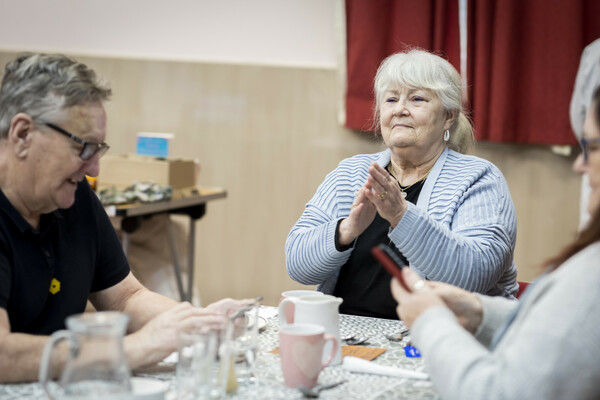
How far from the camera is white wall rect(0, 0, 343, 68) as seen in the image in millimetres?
4621

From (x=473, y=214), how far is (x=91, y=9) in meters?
3.62

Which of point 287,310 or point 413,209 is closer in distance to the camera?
point 287,310

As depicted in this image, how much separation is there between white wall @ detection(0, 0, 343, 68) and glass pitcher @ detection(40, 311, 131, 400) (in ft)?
12.1

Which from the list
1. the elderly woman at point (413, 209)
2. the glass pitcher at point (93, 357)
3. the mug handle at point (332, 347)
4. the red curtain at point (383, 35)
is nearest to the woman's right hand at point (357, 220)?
the elderly woman at point (413, 209)

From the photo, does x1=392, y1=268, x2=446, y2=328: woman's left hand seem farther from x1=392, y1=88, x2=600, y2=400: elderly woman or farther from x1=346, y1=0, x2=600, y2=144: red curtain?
x1=346, y1=0, x2=600, y2=144: red curtain

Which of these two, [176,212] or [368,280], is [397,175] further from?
[176,212]

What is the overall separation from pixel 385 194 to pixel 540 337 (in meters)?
1.01

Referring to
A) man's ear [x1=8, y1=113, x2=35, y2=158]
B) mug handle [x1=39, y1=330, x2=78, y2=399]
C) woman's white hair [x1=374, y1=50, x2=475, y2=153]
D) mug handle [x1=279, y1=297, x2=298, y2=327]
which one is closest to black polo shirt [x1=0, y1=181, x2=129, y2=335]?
man's ear [x1=8, y1=113, x2=35, y2=158]

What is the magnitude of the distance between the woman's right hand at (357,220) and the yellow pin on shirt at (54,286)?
0.87 meters

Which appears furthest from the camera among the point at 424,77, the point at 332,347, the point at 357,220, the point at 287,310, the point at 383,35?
the point at 383,35

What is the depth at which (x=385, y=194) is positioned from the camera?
2006 millimetres

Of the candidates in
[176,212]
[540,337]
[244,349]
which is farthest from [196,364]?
[176,212]

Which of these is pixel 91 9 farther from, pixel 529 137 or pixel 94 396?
pixel 94 396

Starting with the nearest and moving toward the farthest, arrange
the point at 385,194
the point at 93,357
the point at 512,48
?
the point at 93,357 < the point at 385,194 < the point at 512,48
